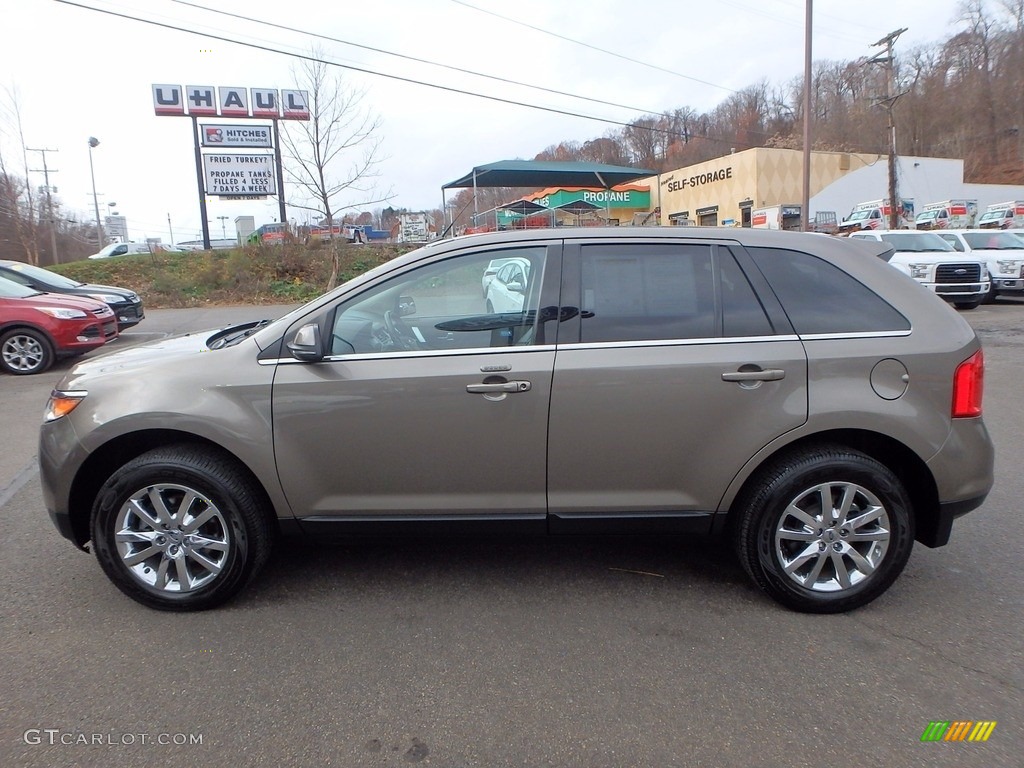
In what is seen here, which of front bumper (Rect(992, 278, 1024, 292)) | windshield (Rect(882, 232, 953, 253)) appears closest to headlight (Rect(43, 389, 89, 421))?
windshield (Rect(882, 232, 953, 253))

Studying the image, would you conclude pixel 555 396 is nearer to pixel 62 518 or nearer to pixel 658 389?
pixel 658 389

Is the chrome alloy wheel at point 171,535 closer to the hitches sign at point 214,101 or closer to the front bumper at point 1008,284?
the front bumper at point 1008,284

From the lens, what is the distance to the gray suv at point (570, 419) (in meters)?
3.12

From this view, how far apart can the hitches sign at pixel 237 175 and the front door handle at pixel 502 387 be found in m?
27.6

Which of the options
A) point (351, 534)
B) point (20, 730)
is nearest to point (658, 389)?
point (351, 534)

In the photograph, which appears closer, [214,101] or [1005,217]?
[214,101]

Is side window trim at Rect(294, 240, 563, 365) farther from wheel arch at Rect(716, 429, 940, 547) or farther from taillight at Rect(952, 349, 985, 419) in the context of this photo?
taillight at Rect(952, 349, 985, 419)

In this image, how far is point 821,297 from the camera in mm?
3248

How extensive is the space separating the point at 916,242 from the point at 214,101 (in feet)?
84.1

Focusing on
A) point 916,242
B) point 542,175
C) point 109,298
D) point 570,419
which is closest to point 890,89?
point 542,175

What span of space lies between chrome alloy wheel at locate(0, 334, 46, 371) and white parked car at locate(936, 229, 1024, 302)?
19901 mm

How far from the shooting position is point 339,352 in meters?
3.24

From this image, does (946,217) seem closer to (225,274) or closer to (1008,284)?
(1008,284)

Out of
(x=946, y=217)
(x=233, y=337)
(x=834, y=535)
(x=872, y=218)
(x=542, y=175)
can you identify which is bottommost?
(x=834, y=535)
